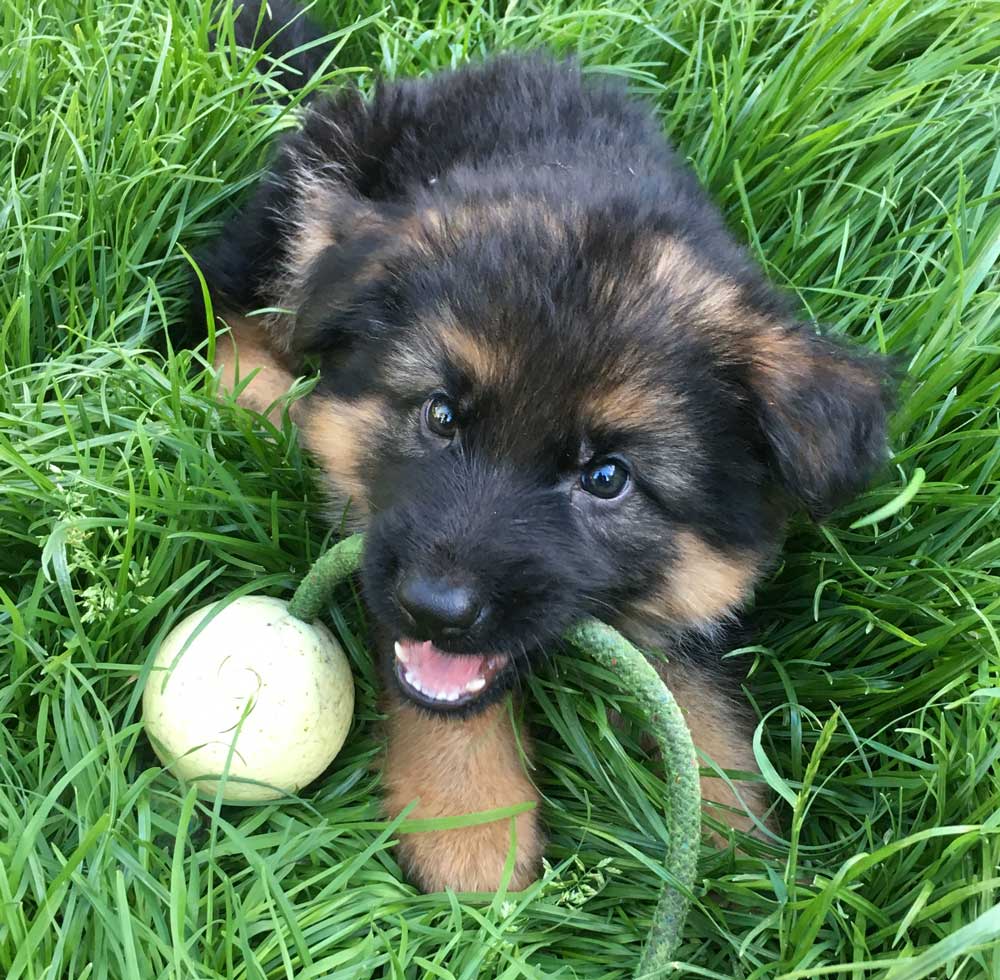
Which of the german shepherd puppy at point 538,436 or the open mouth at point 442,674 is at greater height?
the german shepherd puppy at point 538,436

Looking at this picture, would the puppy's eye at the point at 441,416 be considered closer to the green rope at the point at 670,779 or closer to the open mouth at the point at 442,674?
the green rope at the point at 670,779

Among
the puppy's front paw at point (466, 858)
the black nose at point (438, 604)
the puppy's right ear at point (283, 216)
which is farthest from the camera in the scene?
the puppy's right ear at point (283, 216)

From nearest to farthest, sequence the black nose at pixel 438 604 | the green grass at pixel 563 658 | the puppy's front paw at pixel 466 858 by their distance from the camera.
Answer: the black nose at pixel 438 604 → the green grass at pixel 563 658 → the puppy's front paw at pixel 466 858

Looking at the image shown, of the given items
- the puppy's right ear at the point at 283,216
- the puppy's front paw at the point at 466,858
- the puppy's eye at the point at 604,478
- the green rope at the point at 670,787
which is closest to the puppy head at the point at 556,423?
the puppy's eye at the point at 604,478

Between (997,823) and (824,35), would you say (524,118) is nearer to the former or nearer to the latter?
(824,35)

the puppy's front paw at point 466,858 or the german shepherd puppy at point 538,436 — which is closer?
the german shepherd puppy at point 538,436

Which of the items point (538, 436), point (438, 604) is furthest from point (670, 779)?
point (538, 436)

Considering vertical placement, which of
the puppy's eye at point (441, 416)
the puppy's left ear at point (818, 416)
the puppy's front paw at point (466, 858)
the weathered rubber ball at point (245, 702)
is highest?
the puppy's left ear at point (818, 416)
